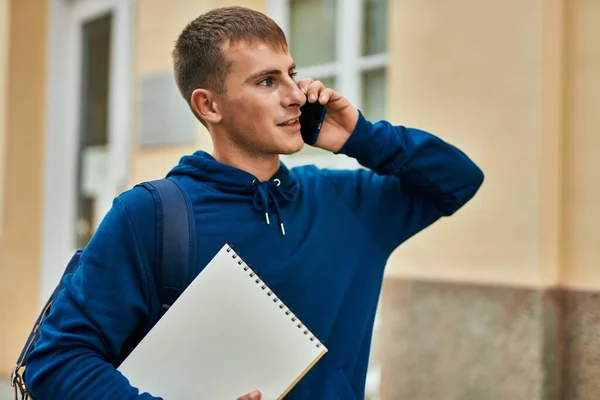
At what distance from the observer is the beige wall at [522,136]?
8.96 feet

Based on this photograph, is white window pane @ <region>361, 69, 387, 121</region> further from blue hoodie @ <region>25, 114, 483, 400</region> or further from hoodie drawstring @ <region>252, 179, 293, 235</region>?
hoodie drawstring @ <region>252, 179, 293, 235</region>

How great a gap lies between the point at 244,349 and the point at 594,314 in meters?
1.61

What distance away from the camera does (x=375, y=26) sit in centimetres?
389

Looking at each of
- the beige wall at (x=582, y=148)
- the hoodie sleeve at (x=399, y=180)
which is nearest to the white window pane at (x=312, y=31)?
the beige wall at (x=582, y=148)

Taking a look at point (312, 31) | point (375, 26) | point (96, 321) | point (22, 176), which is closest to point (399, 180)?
point (96, 321)

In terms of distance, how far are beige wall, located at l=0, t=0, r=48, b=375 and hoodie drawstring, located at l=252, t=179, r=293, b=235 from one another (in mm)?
4534

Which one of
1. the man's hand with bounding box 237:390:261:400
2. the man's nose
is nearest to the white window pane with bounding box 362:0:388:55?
the man's nose

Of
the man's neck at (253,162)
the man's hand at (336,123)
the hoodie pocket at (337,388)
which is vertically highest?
the man's hand at (336,123)

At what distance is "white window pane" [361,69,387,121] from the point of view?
3.81m

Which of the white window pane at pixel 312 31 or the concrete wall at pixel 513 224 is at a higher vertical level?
the white window pane at pixel 312 31

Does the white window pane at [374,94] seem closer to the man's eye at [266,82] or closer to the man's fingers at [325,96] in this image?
the man's fingers at [325,96]

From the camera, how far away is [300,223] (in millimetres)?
1777

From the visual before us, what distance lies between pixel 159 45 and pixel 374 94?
1.58 meters

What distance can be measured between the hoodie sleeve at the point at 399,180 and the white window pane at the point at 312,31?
2.18 m
